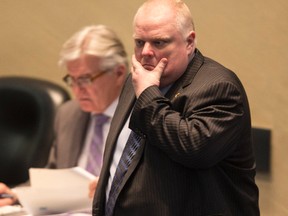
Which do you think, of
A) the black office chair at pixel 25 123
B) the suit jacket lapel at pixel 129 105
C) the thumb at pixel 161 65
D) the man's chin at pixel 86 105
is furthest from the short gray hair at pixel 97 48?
the thumb at pixel 161 65

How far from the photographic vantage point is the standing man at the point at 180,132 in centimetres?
198

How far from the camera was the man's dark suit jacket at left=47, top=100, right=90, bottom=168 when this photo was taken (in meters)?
3.08

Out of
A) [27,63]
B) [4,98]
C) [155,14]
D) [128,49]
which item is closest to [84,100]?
[4,98]

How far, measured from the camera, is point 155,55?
2.12m

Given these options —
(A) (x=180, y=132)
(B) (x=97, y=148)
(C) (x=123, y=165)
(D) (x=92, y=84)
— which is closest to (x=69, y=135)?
(B) (x=97, y=148)

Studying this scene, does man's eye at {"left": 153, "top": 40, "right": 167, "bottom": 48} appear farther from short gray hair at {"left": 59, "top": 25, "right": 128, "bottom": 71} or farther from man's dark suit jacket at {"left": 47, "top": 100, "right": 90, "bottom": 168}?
man's dark suit jacket at {"left": 47, "top": 100, "right": 90, "bottom": 168}

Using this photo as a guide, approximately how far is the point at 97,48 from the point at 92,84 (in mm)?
181

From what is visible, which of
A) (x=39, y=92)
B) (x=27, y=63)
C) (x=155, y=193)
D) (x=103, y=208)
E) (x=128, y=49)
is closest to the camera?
(x=155, y=193)

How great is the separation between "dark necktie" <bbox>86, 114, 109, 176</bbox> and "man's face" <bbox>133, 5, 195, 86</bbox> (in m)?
0.97

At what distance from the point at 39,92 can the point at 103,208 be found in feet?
3.89

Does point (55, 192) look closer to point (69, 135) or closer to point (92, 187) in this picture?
point (92, 187)

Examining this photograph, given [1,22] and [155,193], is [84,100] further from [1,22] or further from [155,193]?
[1,22]

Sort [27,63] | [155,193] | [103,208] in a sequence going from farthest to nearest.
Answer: [27,63] < [103,208] < [155,193]

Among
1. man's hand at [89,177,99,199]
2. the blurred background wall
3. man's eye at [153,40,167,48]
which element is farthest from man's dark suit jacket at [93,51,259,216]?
the blurred background wall
